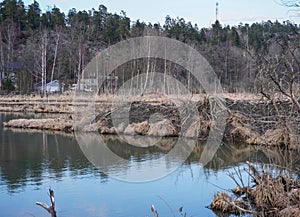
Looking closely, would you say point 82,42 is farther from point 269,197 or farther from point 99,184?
point 269,197

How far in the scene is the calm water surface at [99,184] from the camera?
7828 millimetres

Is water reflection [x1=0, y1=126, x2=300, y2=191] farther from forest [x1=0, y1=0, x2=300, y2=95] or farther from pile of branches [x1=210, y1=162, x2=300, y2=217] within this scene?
forest [x1=0, y1=0, x2=300, y2=95]

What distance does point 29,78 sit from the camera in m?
38.0

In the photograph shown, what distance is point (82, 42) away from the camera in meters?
45.1

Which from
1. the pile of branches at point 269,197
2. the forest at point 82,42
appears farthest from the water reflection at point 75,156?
the forest at point 82,42

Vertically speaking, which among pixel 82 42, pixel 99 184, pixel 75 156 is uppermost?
pixel 82 42

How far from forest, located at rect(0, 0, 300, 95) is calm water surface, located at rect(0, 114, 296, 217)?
332 inches

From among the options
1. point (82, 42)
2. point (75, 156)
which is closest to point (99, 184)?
point (75, 156)

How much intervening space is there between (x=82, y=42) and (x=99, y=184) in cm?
3686

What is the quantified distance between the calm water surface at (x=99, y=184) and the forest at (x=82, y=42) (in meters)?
8.44

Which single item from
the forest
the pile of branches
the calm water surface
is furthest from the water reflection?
the forest

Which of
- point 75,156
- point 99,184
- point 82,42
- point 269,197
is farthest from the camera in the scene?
point 82,42

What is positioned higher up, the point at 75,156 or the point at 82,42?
the point at 82,42

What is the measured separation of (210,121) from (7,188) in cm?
818
